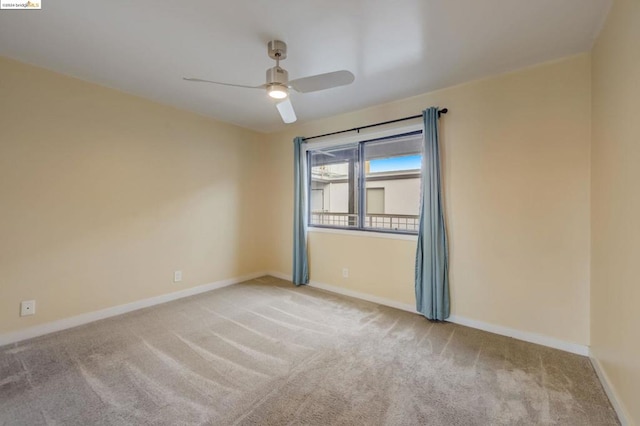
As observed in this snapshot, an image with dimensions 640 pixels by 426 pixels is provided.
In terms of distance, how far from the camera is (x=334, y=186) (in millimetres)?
3914

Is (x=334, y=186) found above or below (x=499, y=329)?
above

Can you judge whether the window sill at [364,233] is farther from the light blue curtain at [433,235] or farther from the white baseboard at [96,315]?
the white baseboard at [96,315]

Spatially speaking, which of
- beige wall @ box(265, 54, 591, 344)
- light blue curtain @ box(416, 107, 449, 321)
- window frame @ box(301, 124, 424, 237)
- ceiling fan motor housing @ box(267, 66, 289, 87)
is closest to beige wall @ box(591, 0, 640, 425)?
beige wall @ box(265, 54, 591, 344)

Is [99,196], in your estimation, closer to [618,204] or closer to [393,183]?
[393,183]

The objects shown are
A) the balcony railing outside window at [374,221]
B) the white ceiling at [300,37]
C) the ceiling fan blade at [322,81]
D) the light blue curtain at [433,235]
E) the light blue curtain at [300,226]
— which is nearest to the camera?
the white ceiling at [300,37]

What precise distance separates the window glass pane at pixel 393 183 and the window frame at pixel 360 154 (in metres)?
0.05

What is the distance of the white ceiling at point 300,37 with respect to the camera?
5.38ft

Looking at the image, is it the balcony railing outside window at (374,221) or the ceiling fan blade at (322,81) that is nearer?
the ceiling fan blade at (322,81)

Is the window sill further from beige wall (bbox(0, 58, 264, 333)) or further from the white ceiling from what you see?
the white ceiling

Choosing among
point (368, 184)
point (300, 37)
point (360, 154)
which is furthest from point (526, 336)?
point (300, 37)

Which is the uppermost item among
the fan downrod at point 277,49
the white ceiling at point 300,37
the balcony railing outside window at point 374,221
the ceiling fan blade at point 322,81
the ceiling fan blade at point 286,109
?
the white ceiling at point 300,37

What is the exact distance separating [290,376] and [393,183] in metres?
2.44

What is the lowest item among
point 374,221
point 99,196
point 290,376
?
point 290,376

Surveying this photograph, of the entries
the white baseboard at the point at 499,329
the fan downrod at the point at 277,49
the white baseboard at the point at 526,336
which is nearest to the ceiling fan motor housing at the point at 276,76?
the fan downrod at the point at 277,49
